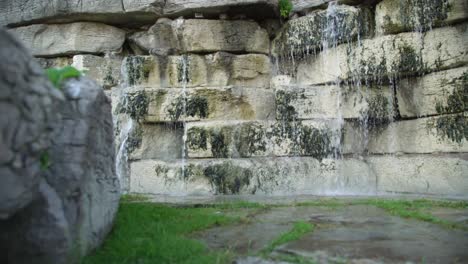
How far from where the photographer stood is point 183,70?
6707 millimetres

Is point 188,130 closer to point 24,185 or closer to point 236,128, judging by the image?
point 236,128

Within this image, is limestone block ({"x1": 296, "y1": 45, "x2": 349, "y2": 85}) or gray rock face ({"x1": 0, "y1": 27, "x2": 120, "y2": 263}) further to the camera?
limestone block ({"x1": 296, "y1": 45, "x2": 349, "y2": 85})

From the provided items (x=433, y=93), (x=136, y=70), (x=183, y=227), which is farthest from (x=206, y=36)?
(x=183, y=227)

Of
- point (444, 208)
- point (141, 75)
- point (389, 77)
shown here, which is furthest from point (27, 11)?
point (444, 208)

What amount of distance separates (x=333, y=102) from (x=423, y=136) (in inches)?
51.0

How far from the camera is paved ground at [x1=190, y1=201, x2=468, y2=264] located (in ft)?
7.97

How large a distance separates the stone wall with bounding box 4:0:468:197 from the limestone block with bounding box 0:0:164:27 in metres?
0.03

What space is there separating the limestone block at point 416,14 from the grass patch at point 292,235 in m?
3.72

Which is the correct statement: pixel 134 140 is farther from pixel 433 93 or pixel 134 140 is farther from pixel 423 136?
pixel 433 93

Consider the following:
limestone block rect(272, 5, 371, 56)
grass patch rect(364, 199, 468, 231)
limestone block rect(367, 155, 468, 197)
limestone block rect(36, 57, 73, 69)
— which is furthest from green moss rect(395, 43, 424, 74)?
limestone block rect(36, 57, 73, 69)

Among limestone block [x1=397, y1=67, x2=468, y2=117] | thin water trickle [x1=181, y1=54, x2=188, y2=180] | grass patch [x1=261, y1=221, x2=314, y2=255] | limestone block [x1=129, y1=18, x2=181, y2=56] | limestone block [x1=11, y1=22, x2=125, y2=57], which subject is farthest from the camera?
limestone block [x1=11, y1=22, x2=125, y2=57]

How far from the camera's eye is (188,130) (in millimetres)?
5957

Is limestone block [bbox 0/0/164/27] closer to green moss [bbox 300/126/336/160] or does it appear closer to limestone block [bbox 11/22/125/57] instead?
limestone block [bbox 11/22/125/57]

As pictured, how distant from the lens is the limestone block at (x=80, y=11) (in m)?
6.92
